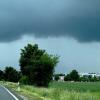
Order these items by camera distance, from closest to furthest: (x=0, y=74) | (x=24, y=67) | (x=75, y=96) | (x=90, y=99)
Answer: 1. (x=90, y=99)
2. (x=75, y=96)
3. (x=24, y=67)
4. (x=0, y=74)

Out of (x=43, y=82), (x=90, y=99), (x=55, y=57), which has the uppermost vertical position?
(x=55, y=57)

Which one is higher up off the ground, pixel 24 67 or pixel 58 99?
pixel 24 67

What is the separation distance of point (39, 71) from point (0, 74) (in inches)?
4861

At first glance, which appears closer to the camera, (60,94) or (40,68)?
(60,94)

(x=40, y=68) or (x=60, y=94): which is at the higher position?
(x=40, y=68)

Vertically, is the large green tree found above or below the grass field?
above

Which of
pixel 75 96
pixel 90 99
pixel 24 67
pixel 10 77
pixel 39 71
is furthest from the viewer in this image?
pixel 10 77

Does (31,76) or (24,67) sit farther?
(24,67)

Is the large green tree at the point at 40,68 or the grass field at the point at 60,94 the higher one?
the large green tree at the point at 40,68

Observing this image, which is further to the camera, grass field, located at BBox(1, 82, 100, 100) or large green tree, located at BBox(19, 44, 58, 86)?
large green tree, located at BBox(19, 44, 58, 86)

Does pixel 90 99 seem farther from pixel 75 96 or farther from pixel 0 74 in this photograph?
pixel 0 74

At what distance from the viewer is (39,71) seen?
75.2 meters

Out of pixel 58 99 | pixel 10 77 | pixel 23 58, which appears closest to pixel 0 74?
pixel 10 77

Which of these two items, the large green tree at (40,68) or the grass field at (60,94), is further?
the large green tree at (40,68)
